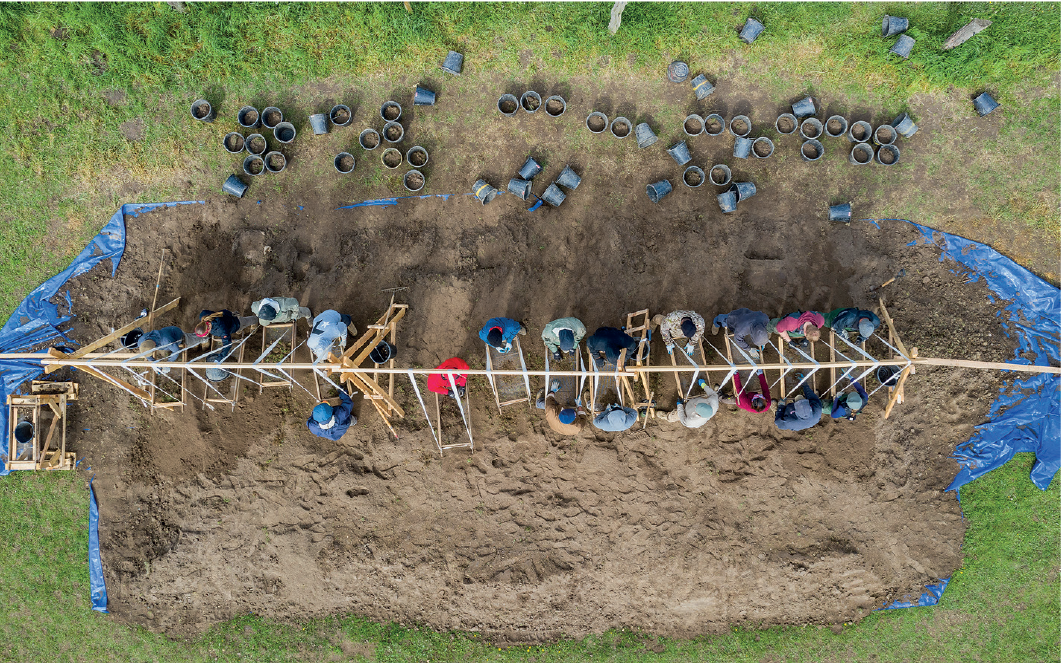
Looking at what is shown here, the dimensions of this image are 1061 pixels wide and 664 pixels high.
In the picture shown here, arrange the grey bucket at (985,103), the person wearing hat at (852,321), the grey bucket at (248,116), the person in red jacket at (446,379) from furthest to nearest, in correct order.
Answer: the grey bucket at (248,116) → the grey bucket at (985,103) → the person in red jacket at (446,379) → the person wearing hat at (852,321)

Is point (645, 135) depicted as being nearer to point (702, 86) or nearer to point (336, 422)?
point (702, 86)

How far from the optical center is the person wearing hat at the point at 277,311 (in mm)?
8078

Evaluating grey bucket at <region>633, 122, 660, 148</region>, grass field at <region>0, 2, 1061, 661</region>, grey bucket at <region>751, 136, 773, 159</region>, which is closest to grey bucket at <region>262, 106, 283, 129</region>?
grass field at <region>0, 2, 1061, 661</region>

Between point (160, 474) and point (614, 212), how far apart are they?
9354 millimetres

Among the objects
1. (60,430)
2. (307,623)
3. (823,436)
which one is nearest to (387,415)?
(307,623)

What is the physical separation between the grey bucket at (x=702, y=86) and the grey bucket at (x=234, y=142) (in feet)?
26.8

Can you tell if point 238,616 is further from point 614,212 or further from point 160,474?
point 614,212

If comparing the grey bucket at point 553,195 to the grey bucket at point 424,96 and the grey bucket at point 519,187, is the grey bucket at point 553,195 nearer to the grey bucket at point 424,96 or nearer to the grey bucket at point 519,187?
the grey bucket at point 519,187

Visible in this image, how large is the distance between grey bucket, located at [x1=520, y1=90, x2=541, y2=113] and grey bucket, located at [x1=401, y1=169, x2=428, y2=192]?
87.8 inches

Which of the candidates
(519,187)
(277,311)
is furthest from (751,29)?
(277,311)

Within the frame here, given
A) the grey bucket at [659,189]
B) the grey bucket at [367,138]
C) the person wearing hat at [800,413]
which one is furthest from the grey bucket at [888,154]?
the grey bucket at [367,138]

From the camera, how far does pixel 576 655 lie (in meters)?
9.05

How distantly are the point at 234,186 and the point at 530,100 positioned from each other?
5.54 metres

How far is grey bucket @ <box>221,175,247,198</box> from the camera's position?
30.2 feet
